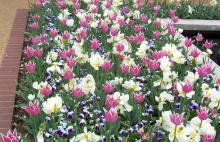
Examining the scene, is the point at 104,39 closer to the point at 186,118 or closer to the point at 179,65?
the point at 179,65

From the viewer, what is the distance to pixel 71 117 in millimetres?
3363

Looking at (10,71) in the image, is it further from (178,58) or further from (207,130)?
(207,130)

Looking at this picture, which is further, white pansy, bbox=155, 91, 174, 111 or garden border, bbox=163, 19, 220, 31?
garden border, bbox=163, 19, 220, 31

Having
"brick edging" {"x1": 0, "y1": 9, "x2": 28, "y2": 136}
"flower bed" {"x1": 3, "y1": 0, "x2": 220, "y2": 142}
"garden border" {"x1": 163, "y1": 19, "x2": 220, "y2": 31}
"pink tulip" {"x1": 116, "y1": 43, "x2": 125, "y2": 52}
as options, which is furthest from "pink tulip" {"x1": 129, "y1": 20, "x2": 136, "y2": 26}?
"pink tulip" {"x1": 116, "y1": 43, "x2": 125, "y2": 52}

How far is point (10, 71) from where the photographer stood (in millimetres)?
5023

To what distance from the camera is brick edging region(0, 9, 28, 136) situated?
396 centimetres

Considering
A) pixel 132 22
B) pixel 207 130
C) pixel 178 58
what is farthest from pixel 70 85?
pixel 132 22

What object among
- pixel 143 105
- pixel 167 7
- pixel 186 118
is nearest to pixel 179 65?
pixel 143 105

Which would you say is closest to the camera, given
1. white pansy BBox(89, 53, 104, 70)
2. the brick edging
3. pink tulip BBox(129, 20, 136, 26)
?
white pansy BBox(89, 53, 104, 70)

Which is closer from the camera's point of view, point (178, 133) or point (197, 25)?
point (178, 133)

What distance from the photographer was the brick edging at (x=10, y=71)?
3.96 metres

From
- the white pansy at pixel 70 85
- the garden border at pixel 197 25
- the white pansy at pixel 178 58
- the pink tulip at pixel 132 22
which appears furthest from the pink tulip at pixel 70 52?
the garden border at pixel 197 25

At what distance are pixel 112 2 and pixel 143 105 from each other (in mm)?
2720

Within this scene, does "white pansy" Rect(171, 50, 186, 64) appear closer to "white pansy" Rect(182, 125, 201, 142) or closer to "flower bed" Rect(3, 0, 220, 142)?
"flower bed" Rect(3, 0, 220, 142)
